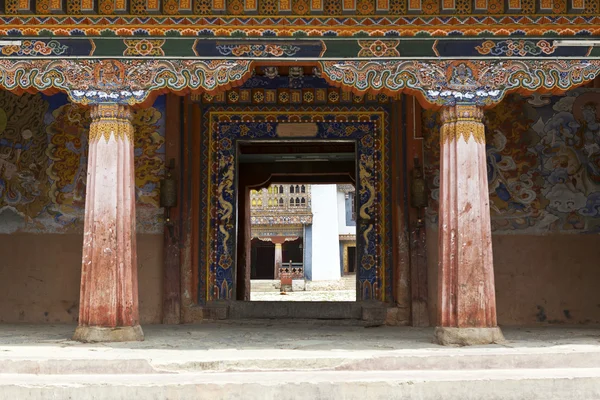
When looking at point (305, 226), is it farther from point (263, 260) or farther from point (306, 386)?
point (306, 386)

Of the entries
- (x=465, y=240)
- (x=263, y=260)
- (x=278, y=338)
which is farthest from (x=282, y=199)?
(x=465, y=240)

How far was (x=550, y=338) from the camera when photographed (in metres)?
6.55

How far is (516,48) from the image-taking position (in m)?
6.50

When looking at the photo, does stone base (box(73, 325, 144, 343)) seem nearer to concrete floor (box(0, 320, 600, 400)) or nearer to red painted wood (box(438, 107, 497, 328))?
concrete floor (box(0, 320, 600, 400))

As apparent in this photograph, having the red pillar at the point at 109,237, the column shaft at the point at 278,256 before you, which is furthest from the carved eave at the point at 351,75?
the column shaft at the point at 278,256

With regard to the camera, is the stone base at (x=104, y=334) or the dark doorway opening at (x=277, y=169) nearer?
the stone base at (x=104, y=334)

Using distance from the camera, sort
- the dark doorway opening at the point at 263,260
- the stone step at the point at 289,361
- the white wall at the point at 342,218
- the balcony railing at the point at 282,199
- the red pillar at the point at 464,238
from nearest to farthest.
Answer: the stone step at the point at 289,361, the red pillar at the point at 464,238, the balcony railing at the point at 282,199, the white wall at the point at 342,218, the dark doorway opening at the point at 263,260

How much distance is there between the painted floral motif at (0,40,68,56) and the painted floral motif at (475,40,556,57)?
3800 mm

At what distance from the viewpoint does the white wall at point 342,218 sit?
25125 millimetres

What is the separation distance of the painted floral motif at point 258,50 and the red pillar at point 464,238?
152 centimetres

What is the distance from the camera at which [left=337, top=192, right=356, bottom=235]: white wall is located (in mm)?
25125

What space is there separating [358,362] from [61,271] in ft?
14.4

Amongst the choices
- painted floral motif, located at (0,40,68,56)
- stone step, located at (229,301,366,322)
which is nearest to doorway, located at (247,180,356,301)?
stone step, located at (229,301,366,322)

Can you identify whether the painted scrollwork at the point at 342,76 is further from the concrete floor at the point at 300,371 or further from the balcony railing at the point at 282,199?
the balcony railing at the point at 282,199
